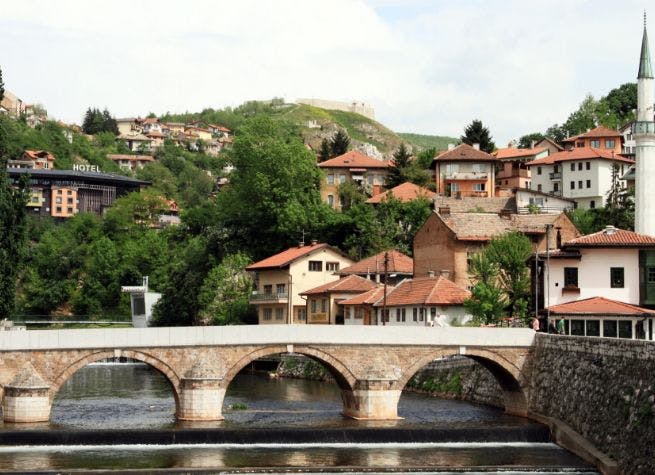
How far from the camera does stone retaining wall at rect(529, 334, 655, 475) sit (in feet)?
131

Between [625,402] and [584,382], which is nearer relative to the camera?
[625,402]

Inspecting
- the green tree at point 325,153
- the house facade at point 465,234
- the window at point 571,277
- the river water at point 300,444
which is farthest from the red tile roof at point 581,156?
the river water at point 300,444

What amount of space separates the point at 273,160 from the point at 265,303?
59.5ft

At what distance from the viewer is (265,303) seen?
313 ft

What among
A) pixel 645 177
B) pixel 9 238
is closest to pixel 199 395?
pixel 9 238

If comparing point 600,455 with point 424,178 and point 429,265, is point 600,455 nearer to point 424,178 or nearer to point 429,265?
point 429,265

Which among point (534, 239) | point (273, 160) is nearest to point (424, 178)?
point (273, 160)

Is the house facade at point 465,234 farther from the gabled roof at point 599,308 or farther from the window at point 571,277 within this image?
the gabled roof at point 599,308

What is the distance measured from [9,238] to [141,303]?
183ft

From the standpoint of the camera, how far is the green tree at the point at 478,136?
13062cm

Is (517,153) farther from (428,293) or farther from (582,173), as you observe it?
(428,293)

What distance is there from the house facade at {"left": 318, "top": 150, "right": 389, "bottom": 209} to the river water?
6639 cm

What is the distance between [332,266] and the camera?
315ft

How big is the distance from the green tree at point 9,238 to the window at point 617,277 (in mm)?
31784
